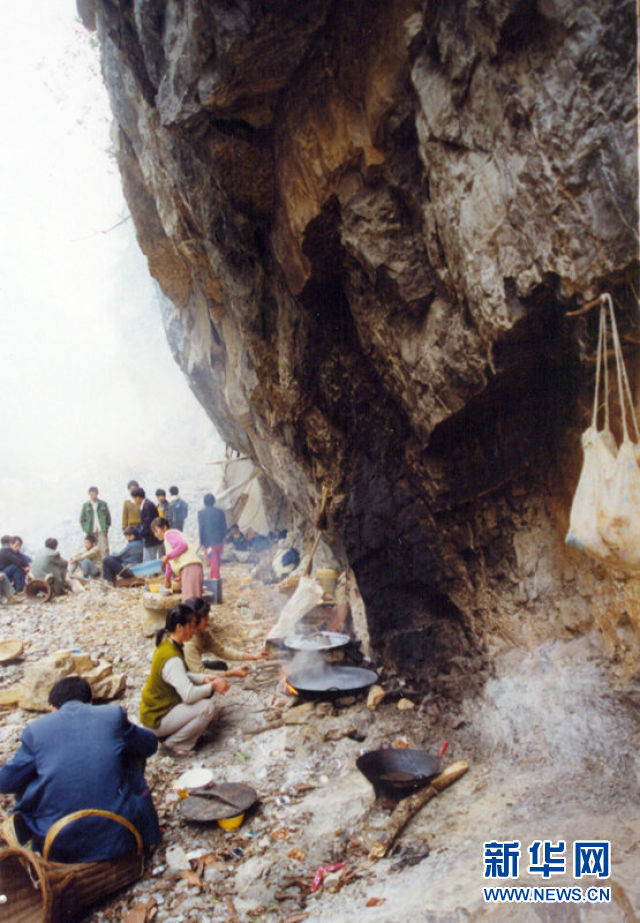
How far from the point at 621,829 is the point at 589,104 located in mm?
3746

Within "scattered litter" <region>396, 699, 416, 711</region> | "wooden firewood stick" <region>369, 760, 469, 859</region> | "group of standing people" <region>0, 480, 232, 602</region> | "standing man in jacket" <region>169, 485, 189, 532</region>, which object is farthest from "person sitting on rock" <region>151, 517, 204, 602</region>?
"standing man in jacket" <region>169, 485, 189, 532</region>

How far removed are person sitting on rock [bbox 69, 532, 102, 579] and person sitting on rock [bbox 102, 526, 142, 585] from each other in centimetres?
83

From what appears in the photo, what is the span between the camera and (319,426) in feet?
20.7

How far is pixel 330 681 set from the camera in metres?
5.62

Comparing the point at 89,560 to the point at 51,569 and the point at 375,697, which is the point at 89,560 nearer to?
the point at 51,569

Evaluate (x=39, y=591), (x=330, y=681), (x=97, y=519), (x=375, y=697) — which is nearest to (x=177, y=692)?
(x=330, y=681)

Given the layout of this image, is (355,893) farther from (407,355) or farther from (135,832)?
(407,355)

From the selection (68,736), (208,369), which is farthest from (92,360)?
(68,736)

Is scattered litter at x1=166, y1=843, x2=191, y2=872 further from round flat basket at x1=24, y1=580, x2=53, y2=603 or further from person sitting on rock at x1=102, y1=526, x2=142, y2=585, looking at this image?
person sitting on rock at x1=102, y1=526, x2=142, y2=585

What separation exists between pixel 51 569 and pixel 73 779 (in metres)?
8.18

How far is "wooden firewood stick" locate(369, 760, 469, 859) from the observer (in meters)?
3.46

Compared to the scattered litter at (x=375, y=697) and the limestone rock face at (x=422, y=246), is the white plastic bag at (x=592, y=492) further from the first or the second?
the scattered litter at (x=375, y=697)

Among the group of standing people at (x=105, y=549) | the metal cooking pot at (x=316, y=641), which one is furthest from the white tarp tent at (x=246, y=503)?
the metal cooking pot at (x=316, y=641)

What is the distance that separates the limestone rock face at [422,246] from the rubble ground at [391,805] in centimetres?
48
